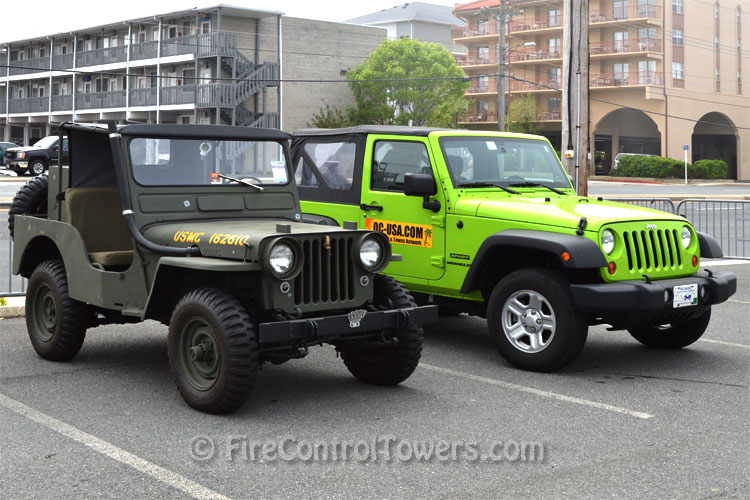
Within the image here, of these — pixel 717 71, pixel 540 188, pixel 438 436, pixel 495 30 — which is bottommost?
pixel 438 436

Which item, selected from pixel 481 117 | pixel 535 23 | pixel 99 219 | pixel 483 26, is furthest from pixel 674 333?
pixel 483 26

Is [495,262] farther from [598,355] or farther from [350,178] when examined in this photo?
[350,178]

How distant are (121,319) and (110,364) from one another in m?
0.51

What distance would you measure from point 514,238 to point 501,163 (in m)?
1.48

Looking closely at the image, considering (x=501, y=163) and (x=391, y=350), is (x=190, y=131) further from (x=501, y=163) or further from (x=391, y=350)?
(x=501, y=163)

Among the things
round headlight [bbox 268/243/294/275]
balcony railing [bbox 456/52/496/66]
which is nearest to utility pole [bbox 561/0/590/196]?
round headlight [bbox 268/243/294/275]

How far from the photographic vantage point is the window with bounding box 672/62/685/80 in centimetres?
7194

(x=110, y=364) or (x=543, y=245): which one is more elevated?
(x=543, y=245)

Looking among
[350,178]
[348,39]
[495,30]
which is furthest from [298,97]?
[350,178]

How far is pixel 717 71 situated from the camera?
7319cm

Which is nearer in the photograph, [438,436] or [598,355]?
[438,436]

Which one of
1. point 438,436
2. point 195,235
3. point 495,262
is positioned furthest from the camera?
point 495,262

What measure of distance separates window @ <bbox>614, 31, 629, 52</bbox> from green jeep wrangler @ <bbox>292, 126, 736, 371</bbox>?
68.2 meters

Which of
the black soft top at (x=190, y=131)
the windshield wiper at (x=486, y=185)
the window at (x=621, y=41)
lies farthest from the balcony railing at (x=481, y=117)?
the black soft top at (x=190, y=131)
